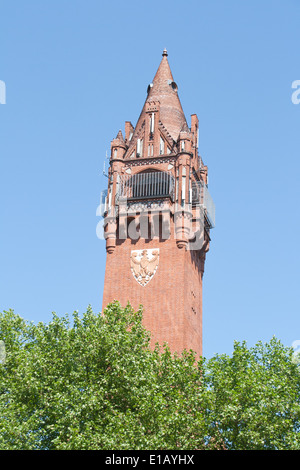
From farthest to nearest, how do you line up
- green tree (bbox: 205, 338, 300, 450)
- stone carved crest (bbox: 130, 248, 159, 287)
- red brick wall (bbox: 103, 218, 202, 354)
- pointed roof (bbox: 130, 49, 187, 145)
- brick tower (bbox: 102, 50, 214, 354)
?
pointed roof (bbox: 130, 49, 187, 145), stone carved crest (bbox: 130, 248, 159, 287), brick tower (bbox: 102, 50, 214, 354), red brick wall (bbox: 103, 218, 202, 354), green tree (bbox: 205, 338, 300, 450)

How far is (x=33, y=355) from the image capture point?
3394cm

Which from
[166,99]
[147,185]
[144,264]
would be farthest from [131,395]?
[166,99]

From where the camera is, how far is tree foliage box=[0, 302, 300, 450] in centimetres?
2967

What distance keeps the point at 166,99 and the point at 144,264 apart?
14876 millimetres

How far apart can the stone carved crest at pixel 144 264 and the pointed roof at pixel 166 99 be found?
9522 mm

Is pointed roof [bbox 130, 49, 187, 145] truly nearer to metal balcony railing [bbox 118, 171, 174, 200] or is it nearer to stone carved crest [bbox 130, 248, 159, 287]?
metal balcony railing [bbox 118, 171, 174, 200]

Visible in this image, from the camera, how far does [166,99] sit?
176 feet

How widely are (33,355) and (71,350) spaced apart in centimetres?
190

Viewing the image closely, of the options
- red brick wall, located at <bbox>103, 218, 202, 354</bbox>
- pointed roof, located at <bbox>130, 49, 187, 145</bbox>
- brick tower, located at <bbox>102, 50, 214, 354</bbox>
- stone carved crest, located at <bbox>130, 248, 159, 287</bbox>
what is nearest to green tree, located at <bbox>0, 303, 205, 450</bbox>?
red brick wall, located at <bbox>103, 218, 202, 354</bbox>

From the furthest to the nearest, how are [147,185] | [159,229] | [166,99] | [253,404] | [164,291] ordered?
[166,99] → [147,185] → [159,229] → [164,291] → [253,404]

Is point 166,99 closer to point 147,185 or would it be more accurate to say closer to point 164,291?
point 147,185

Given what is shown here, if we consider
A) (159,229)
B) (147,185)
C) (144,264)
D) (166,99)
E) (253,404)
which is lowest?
(253,404)

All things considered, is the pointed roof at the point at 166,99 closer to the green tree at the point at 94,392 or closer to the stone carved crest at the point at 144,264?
the stone carved crest at the point at 144,264

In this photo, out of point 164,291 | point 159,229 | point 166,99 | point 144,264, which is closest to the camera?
point 164,291
